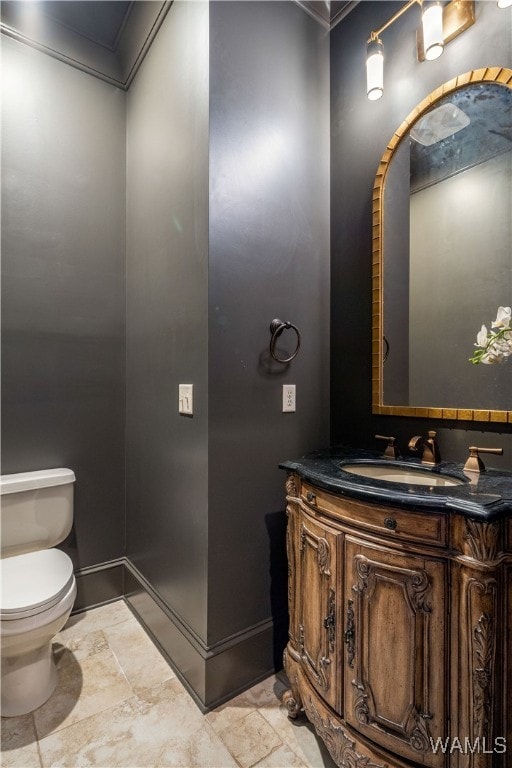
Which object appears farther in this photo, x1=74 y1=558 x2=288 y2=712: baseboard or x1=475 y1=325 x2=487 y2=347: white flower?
x1=74 y1=558 x2=288 y2=712: baseboard

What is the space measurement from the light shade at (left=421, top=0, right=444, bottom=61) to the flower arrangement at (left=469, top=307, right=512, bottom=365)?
0.93 metres

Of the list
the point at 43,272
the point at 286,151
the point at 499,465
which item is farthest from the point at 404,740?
the point at 43,272

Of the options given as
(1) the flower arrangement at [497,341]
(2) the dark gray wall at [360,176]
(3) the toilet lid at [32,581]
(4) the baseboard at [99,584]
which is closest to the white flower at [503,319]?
(1) the flower arrangement at [497,341]

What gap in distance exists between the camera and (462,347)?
141 centimetres

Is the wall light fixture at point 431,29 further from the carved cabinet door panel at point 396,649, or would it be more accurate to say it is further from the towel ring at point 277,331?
the carved cabinet door panel at point 396,649

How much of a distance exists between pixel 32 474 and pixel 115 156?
178 centimetres

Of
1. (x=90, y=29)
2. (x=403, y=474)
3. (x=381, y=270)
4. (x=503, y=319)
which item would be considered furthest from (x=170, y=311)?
(x=90, y=29)

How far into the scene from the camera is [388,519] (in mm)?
1015

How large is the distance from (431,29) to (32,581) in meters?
2.49

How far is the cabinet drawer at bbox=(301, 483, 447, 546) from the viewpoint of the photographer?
0.95m

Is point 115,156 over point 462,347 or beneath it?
over

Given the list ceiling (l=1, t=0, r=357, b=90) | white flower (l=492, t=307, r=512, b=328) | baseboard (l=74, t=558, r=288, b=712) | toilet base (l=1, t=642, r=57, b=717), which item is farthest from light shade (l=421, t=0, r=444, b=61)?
toilet base (l=1, t=642, r=57, b=717)

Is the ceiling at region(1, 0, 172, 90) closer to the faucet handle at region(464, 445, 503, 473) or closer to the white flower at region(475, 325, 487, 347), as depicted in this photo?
the white flower at region(475, 325, 487, 347)

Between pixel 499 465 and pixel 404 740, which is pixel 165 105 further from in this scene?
pixel 404 740
